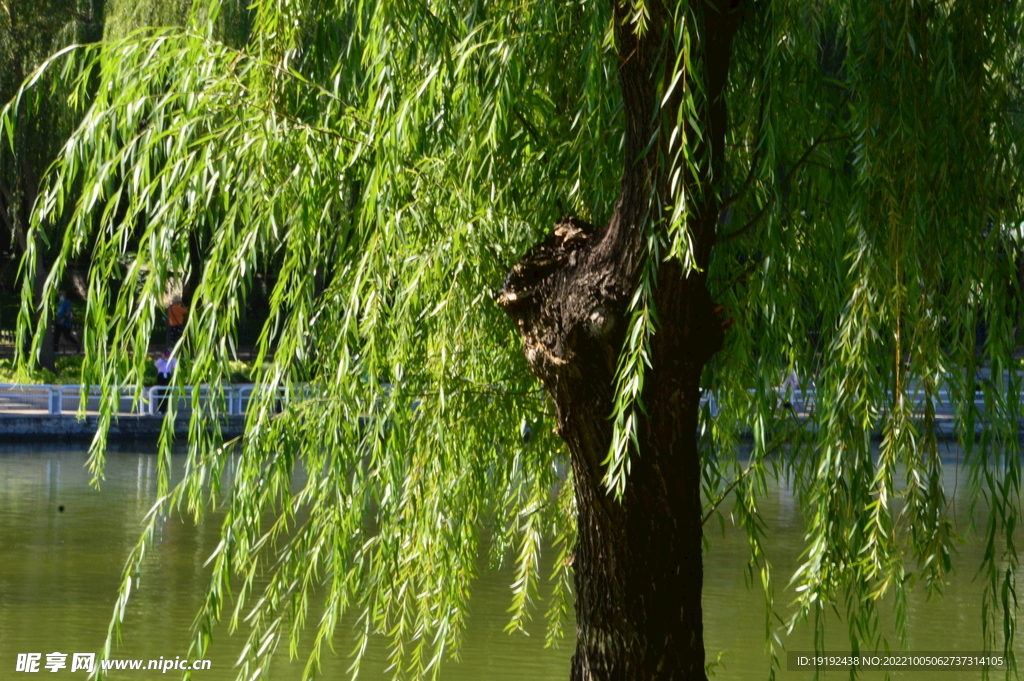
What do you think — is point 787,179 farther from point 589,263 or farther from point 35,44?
point 35,44

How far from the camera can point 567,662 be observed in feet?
20.2

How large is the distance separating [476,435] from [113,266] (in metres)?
0.98

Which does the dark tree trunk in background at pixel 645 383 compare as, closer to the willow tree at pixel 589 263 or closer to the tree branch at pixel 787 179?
the willow tree at pixel 589 263

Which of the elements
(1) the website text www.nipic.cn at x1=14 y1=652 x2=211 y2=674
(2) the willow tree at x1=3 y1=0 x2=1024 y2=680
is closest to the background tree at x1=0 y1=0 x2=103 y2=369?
(1) the website text www.nipic.cn at x1=14 y1=652 x2=211 y2=674

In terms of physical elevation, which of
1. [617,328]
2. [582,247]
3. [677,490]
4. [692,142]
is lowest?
[677,490]

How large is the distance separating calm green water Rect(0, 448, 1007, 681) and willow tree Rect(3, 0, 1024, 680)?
3.34 metres

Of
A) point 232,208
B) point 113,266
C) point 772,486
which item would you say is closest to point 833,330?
point 232,208

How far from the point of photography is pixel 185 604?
7.02 meters

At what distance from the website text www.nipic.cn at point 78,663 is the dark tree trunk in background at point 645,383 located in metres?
3.73

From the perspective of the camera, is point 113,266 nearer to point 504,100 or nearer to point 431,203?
→ point 431,203

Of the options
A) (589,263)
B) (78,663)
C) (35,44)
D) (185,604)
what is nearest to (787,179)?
(589,263)

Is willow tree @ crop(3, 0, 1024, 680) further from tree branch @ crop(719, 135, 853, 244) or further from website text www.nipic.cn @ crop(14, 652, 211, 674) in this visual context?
website text www.nipic.cn @ crop(14, 652, 211, 674)

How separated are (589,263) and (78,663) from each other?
179 inches

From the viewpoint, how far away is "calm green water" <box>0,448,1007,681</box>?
20.2 feet
